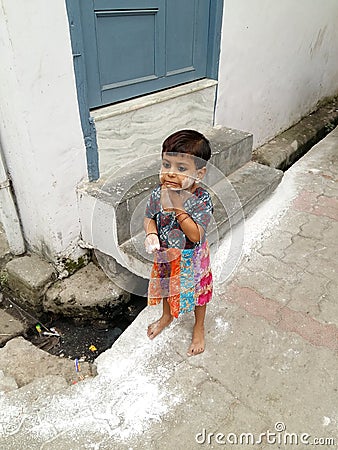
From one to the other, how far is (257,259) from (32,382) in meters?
1.71

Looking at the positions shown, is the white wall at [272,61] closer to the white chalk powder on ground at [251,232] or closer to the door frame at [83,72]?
the door frame at [83,72]

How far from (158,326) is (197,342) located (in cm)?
25

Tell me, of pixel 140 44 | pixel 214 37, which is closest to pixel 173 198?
pixel 140 44

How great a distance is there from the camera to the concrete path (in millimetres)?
1771

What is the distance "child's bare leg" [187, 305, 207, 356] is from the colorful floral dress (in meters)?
0.09

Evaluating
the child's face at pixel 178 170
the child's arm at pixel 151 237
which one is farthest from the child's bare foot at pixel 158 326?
the child's face at pixel 178 170

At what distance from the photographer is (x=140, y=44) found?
9.05 ft

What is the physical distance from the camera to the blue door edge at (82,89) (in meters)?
2.21

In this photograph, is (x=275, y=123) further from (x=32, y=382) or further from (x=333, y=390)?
(x=32, y=382)

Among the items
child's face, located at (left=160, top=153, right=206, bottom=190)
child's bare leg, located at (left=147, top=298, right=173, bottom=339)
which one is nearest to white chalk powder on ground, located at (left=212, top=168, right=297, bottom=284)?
child's bare leg, located at (left=147, top=298, right=173, bottom=339)

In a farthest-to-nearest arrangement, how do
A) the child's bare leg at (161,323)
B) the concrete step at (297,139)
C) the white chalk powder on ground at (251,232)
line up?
the concrete step at (297,139)
the white chalk powder on ground at (251,232)
the child's bare leg at (161,323)

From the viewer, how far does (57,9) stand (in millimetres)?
2096

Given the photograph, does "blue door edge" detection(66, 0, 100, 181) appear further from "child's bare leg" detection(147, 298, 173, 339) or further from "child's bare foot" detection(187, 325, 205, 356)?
"child's bare foot" detection(187, 325, 205, 356)

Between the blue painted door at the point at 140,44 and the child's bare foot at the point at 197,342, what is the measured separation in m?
1.60
